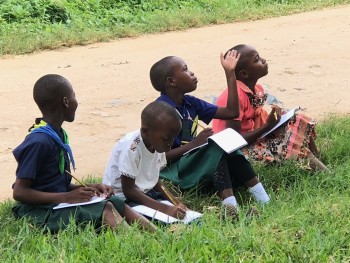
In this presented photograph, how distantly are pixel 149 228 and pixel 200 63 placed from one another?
4913mm

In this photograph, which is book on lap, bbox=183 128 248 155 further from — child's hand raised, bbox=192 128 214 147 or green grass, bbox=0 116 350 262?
green grass, bbox=0 116 350 262

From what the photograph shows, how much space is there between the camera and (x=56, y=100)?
4.05 m

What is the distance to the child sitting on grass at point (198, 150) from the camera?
458 cm

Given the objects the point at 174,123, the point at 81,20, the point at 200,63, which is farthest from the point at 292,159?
the point at 81,20

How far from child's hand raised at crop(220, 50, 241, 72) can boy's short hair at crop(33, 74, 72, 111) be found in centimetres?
125

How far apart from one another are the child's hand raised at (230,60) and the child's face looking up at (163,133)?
2.96ft

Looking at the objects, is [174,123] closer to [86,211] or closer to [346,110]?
[86,211]

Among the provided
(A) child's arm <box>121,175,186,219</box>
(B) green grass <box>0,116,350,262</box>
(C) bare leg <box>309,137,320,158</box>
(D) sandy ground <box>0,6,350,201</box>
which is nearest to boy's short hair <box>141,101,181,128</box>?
Answer: (A) child's arm <box>121,175,186,219</box>

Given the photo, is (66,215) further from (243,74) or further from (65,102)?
(243,74)

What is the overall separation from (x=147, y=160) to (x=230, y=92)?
89cm

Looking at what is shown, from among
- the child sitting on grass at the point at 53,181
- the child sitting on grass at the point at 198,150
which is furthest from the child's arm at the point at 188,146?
the child sitting on grass at the point at 53,181

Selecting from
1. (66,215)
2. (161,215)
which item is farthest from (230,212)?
(66,215)

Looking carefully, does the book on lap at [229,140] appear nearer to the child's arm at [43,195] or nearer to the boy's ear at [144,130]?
the boy's ear at [144,130]

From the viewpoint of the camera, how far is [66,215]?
3.92 m
